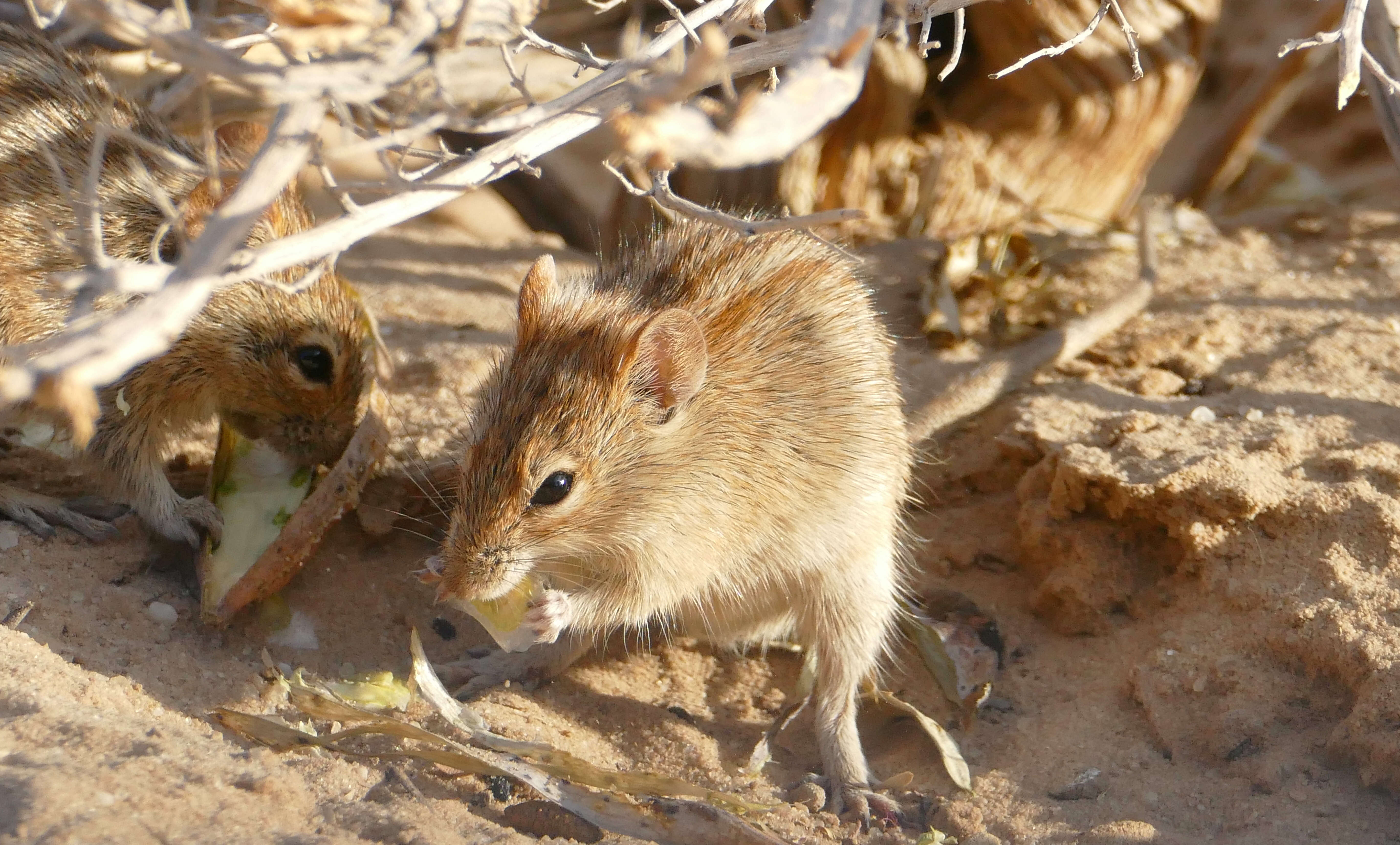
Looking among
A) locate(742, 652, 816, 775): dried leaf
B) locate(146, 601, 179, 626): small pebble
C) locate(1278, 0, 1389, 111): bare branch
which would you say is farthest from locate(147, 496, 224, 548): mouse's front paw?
locate(1278, 0, 1389, 111): bare branch

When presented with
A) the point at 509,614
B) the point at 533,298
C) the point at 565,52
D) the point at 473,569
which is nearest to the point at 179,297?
the point at 565,52

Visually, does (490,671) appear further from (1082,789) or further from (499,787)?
(1082,789)

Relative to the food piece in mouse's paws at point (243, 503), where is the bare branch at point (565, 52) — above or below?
above

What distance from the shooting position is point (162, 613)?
3984 mm

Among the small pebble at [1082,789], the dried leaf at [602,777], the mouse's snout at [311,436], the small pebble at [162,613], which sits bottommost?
the small pebble at [1082,789]

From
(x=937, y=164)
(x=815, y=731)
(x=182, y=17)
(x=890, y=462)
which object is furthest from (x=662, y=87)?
(x=937, y=164)

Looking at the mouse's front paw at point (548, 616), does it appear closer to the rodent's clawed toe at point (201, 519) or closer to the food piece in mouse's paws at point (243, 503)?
the food piece in mouse's paws at point (243, 503)

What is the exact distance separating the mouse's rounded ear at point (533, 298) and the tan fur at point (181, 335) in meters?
0.89

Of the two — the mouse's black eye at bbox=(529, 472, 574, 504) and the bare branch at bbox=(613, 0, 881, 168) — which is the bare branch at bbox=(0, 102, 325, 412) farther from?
the mouse's black eye at bbox=(529, 472, 574, 504)

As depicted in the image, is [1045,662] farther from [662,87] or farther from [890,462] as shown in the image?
[662,87]

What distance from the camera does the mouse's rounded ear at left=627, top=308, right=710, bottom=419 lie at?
3629mm

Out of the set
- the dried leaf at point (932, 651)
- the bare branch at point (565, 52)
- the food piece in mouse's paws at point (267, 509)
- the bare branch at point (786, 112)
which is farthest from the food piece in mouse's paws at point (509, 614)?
the bare branch at point (786, 112)

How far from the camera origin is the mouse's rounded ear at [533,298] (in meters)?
3.98

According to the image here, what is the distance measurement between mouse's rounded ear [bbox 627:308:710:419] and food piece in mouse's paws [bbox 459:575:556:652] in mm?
782
